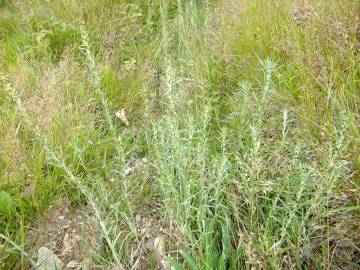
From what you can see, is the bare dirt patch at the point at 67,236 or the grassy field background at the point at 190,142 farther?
the bare dirt patch at the point at 67,236

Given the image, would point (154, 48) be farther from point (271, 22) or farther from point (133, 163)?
point (133, 163)

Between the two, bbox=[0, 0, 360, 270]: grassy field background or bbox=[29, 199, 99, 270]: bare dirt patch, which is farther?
bbox=[29, 199, 99, 270]: bare dirt patch

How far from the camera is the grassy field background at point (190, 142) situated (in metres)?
1.68

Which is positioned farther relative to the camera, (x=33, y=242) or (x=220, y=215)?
→ (x=33, y=242)

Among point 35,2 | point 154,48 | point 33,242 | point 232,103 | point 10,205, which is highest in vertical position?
point 35,2

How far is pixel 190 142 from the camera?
6.41ft

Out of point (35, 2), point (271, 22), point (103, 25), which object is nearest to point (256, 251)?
point (271, 22)

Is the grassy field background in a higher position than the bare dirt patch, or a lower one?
higher

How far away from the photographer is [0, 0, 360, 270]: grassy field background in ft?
5.51

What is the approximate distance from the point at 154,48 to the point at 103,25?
0.73 m

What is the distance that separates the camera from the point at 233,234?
1.78m

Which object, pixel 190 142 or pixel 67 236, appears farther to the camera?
pixel 67 236

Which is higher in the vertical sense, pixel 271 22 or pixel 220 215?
pixel 271 22

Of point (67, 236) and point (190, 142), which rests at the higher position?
point (190, 142)
